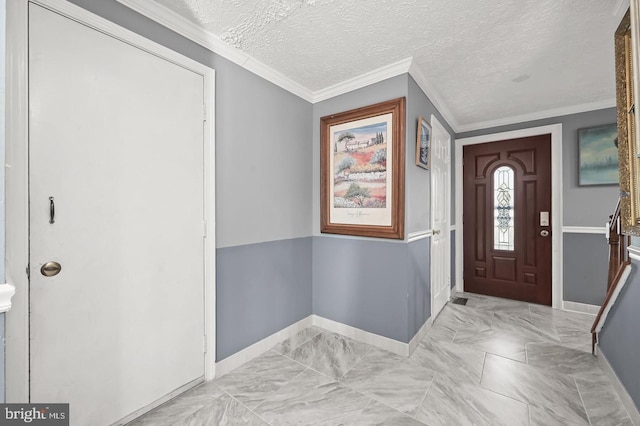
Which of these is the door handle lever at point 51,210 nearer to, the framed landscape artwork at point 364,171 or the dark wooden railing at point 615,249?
the framed landscape artwork at point 364,171

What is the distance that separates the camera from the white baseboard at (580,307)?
3.04 meters

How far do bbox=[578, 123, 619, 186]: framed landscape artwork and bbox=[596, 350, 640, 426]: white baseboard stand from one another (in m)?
1.93

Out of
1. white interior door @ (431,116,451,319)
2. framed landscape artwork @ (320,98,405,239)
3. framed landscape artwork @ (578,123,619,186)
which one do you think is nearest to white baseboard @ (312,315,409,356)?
white interior door @ (431,116,451,319)

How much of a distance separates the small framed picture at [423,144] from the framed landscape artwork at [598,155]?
75.5 inches

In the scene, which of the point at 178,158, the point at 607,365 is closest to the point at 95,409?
the point at 178,158

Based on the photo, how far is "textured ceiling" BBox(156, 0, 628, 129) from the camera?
162cm

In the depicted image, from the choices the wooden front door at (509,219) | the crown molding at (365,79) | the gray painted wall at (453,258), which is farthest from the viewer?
the gray painted wall at (453,258)

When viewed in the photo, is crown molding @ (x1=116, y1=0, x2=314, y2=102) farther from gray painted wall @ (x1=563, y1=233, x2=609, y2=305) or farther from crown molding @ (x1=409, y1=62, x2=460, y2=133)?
gray painted wall @ (x1=563, y1=233, x2=609, y2=305)

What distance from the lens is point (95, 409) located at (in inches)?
54.8

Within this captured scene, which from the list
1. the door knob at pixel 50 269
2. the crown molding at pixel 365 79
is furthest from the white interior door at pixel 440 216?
the door knob at pixel 50 269

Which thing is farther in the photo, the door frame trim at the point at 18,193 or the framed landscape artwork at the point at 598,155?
the framed landscape artwork at the point at 598,155

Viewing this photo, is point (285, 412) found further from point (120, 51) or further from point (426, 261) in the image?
point (120, 51)

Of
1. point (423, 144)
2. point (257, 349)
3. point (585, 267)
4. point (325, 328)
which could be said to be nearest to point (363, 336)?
point (325, 328)

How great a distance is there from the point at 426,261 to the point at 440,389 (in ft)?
3.74
